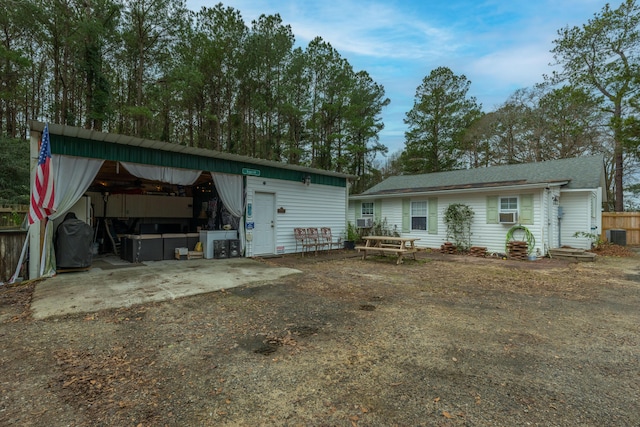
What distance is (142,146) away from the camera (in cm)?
674

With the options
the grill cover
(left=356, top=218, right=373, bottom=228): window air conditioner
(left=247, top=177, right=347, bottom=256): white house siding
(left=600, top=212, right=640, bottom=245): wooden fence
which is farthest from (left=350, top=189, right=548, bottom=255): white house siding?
the grill cover

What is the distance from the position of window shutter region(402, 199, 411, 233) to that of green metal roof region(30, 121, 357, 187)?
482 cm

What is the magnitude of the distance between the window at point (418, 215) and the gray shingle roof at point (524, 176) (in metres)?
0.63

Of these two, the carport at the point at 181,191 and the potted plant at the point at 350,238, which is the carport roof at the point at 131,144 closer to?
the carport at the point at 181,191

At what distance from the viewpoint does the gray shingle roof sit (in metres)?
10.7

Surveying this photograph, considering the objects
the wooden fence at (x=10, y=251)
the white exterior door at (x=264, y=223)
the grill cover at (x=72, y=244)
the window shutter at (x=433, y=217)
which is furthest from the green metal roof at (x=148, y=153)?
the window shutter at (x=433, y=217)

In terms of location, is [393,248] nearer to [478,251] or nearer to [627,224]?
[478,251]

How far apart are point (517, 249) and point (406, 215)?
410 centimetres

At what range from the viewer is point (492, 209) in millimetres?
10055

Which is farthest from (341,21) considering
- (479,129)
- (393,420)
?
(479,129)

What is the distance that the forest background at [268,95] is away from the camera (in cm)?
1268

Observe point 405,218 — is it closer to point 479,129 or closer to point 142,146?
point 142,146

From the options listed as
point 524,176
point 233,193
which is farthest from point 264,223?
point 524,176

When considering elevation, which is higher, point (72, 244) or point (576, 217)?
point (576, 217)
